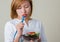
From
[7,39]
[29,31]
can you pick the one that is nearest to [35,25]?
[29,31]

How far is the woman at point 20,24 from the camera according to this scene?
32.6 inches

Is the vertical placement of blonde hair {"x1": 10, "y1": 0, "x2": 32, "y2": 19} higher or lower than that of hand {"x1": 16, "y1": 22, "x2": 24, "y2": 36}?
higher

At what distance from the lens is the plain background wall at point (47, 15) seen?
90 centimetres

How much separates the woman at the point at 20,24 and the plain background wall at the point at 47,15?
→ 0.04 metres

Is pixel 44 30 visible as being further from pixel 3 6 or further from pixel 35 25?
pixel 3 6

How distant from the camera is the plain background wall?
0.90 m

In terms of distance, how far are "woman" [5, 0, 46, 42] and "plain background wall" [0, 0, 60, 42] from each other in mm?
44

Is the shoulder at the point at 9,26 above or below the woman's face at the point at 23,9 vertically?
below

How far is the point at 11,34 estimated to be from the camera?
83cm

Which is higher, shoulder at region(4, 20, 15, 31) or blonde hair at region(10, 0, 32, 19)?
blonde hair at region(10, 0, 32, 19)

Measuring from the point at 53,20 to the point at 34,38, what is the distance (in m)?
0.20

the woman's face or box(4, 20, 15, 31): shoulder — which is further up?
the woman's face

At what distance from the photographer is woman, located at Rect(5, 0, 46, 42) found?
83 centimetres

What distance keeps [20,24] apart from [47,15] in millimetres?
208
